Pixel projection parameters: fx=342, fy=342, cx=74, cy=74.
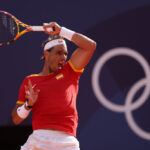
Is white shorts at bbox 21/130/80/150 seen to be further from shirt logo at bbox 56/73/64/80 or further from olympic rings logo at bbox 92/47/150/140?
olympic rings logo at bbox 92/47/150/140

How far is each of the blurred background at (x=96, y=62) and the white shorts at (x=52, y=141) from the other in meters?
1.55

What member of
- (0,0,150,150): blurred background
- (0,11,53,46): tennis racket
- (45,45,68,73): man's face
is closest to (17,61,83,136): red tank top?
(45,45,68,73): man's face

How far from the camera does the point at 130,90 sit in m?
4.71

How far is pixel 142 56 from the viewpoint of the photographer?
4.75 m

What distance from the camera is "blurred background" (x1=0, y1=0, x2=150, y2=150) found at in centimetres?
457

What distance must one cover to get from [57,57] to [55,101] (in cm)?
44

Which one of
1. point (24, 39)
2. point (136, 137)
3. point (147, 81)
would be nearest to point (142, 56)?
point (147, 81)

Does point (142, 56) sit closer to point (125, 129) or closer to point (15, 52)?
point (125, 129)

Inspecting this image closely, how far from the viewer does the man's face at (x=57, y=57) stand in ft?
10.5

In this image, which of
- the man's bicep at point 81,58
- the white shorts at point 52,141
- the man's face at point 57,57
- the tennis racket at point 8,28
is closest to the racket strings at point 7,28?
the tennis racket at point 8,28

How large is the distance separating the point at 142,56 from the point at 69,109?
204 centimetres

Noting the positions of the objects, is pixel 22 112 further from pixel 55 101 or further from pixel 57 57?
pixel 57 57

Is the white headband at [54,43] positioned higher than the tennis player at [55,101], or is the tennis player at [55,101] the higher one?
the white headband at [54,43]

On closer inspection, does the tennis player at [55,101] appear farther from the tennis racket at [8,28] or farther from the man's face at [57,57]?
the tennis racket at [8,28]
